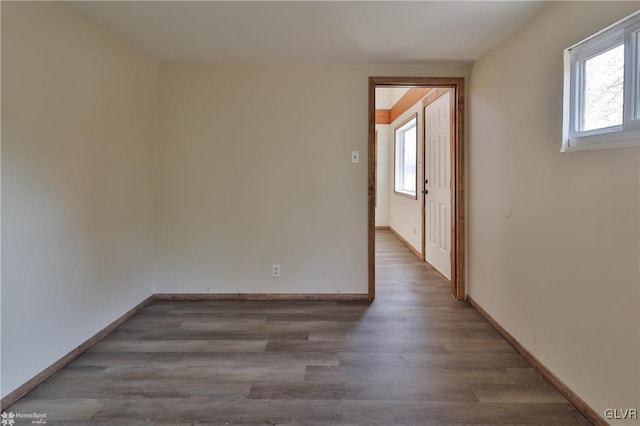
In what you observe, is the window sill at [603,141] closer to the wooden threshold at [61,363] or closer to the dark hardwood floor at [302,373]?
the dark hardwood floor at [302,373]

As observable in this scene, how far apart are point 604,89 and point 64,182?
9.49 ft

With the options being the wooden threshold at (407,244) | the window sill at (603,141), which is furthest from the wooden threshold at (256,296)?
the window sill at (603,141)

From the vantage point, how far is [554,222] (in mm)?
1909

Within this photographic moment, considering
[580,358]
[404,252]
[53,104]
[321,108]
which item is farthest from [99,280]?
[404,252]

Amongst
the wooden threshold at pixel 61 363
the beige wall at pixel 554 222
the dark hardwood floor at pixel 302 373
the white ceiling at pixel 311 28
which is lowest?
the dark hardwood floor at pixel 302 373

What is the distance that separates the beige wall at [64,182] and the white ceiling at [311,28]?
1.01ft

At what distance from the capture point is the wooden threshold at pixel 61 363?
1.72 m

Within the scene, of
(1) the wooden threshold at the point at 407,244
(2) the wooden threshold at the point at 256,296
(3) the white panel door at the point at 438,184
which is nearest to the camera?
(2) the wooden threshold at the point at 256,296

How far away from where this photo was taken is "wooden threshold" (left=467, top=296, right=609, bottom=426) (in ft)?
5.27

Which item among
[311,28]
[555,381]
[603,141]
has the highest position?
[311,28]

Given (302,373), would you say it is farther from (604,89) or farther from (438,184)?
(438,184)

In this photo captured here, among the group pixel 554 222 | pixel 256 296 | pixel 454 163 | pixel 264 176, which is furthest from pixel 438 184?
pixel 256 296

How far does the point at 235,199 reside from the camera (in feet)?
10.4

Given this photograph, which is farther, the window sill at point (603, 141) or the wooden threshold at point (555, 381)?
the wooden threshold at point (555, 381)
